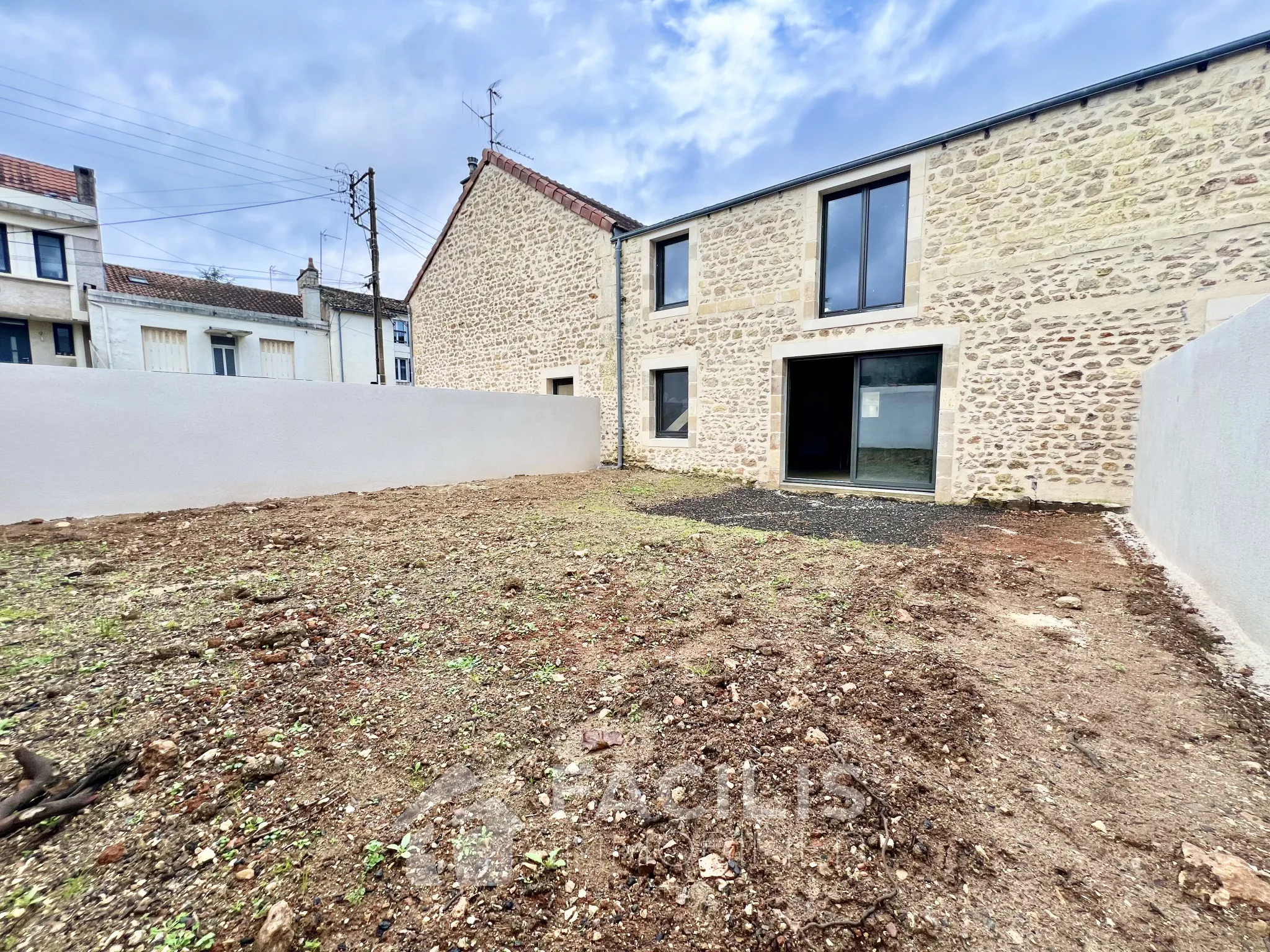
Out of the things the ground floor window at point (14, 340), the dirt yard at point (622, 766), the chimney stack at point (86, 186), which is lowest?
the dirt yard at point (622, 766)

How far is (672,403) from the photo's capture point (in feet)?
34.8

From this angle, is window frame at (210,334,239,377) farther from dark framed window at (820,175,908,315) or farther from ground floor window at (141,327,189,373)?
dark framed window at (820,175,908,315)

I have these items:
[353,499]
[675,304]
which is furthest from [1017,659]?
[675,304]

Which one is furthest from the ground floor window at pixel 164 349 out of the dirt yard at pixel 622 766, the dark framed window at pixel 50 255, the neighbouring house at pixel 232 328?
the dirt yard at pixel 622 766

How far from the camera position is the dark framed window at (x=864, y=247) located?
7.55 metres

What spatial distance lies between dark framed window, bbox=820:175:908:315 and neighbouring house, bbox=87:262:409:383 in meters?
13.6

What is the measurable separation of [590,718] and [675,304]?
9316 mm

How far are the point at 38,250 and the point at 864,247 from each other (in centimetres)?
2290

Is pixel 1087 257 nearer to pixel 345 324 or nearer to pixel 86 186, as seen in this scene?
pixel 345 324

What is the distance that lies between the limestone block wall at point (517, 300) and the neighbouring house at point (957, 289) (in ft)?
0.32

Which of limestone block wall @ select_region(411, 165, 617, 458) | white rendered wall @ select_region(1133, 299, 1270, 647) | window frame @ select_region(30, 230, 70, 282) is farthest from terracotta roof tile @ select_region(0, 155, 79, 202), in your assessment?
white rendered wall @ select_region(1133, 299, 1270, 647)

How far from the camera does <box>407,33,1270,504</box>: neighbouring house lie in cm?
558

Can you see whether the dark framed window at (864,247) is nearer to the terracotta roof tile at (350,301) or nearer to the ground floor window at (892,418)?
the ground floor window at (892,418)

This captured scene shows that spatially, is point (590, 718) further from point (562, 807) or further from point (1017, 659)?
point (1017, 659)
